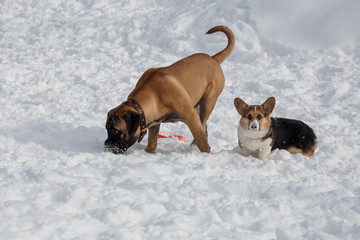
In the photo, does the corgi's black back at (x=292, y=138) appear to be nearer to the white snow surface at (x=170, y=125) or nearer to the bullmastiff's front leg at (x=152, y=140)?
the white snow surface at (x=170, y=125)

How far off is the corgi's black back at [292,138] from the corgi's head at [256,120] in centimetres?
25

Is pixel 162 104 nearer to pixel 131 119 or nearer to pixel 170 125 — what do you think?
pixel 131 119

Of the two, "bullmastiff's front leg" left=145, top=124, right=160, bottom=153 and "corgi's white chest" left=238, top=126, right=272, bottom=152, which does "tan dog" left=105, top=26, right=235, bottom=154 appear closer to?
"bullmastiff's front leg" left=145, top=124, right=160, bottom=153

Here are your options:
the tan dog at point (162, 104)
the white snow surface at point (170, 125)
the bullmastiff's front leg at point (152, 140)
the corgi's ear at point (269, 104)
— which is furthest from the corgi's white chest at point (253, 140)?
the bullmastiff's front leg at point (152, 140)

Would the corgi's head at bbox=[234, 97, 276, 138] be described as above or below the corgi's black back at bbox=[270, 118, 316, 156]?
above

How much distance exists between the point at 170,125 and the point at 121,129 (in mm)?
2134

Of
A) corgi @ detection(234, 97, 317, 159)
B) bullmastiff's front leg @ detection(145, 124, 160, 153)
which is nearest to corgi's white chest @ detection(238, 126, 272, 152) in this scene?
corgi @ detection(234, 97, 317, 159)

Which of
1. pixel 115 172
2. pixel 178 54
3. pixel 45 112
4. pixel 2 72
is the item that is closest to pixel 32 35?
pixel 2 72

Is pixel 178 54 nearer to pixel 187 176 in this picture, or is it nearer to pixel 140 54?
pixel 140 54

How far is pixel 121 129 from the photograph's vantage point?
5012mm

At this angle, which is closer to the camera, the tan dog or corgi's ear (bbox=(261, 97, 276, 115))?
the tan dog

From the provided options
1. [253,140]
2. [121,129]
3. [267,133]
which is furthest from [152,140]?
[267,133]

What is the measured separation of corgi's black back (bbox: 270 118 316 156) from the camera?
5.47 meters

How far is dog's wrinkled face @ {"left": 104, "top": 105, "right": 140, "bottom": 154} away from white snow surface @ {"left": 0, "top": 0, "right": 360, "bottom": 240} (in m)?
0.19
